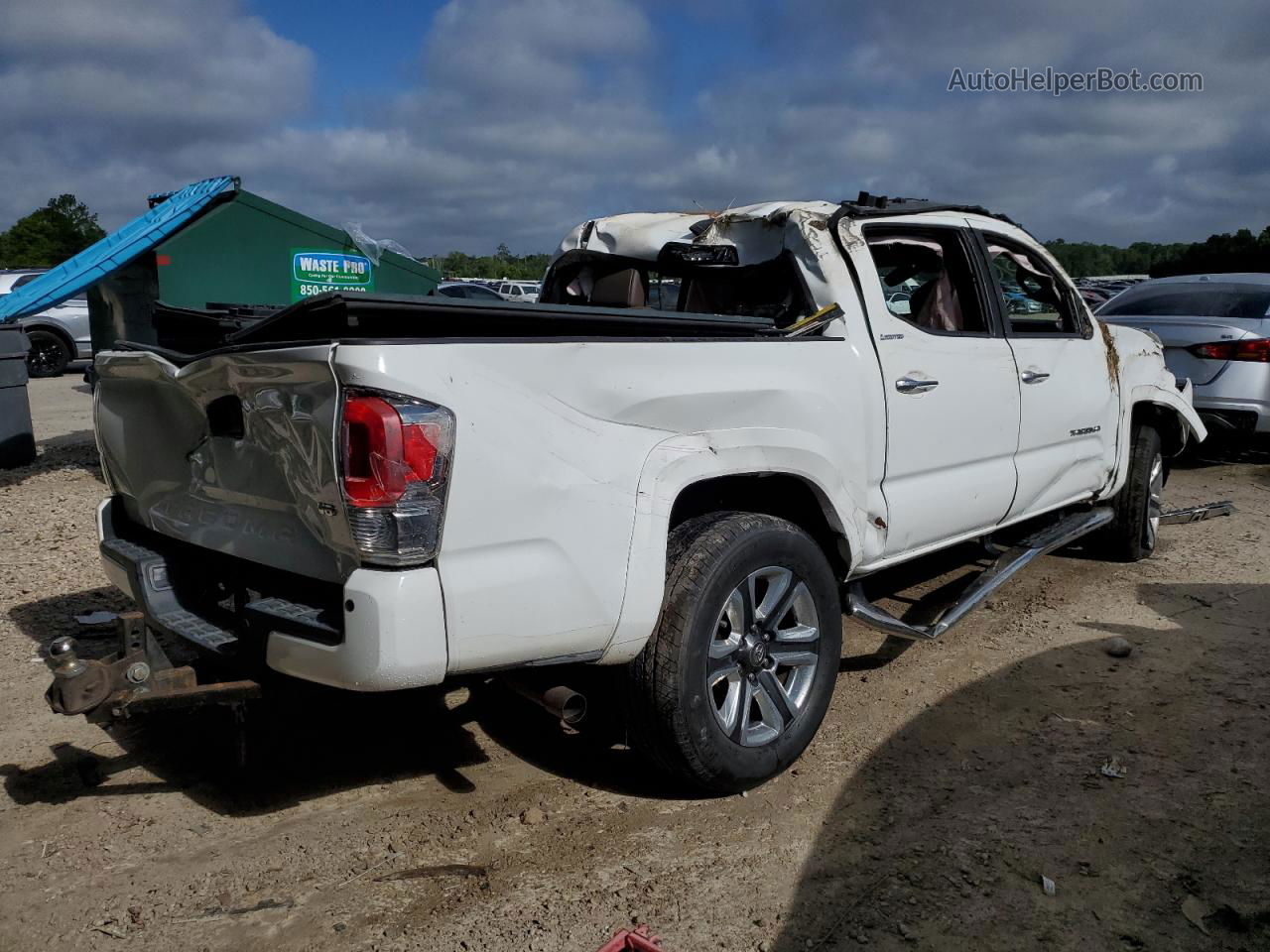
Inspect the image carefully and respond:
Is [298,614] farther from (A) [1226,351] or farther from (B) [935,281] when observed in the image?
(A) [1226,351]

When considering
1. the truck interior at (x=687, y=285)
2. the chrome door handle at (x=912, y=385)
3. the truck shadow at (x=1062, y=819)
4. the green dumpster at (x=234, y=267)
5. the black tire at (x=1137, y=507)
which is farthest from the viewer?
the green dumpster at (x=234, y=267)

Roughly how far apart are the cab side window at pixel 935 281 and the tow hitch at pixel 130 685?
3048 millimetres

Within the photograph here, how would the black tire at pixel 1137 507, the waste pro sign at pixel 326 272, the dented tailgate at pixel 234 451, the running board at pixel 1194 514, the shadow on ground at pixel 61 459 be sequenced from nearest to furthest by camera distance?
1. the dented tailgate at pixel 234 451
2. the black tire at pixel 1137 507
3. the running board at pixel 1194 514
4. the shadow on ground at pixel 61 459
5. the waste pro sign at pixel 326 272

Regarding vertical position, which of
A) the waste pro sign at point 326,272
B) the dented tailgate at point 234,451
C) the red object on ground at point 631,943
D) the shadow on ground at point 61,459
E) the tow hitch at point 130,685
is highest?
the waste pro sign at point 326,272

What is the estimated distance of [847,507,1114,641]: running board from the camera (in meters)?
3.79

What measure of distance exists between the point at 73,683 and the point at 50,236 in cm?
4428

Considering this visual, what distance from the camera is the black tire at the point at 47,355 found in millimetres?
16109

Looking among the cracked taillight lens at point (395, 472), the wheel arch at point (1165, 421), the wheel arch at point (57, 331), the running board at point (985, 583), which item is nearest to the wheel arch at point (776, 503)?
the running board at point (985, 583)

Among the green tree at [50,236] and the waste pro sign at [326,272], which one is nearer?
the waste pro sign at [326,272]

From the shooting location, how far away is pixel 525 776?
136 inches

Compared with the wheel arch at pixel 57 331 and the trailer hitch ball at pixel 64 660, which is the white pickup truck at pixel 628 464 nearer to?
the trailer hitch ball at pixel 64 660

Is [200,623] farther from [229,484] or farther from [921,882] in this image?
[921,882]

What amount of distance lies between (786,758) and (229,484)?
1.94 meters

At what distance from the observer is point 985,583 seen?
171 inches
